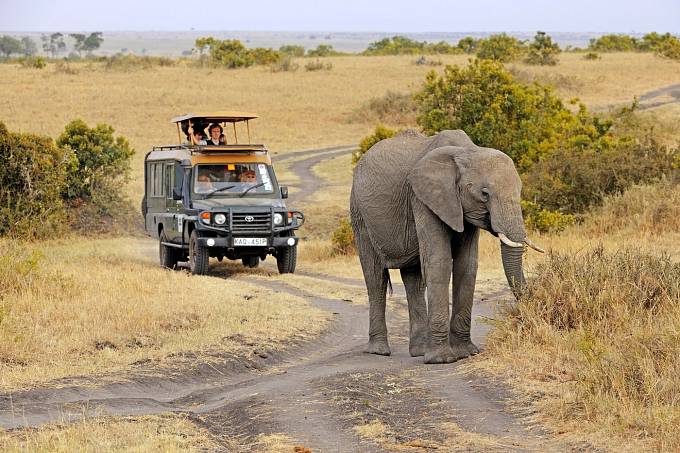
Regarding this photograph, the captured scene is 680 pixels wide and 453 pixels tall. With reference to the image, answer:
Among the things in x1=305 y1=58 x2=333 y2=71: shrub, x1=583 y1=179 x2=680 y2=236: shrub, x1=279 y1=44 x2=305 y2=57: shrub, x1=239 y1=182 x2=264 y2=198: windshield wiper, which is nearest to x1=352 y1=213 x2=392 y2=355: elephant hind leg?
x1=239 y1=182 x2=264 y2=198: windshield wiper

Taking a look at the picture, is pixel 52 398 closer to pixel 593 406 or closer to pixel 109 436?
pixel 109 436

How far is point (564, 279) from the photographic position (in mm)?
10984

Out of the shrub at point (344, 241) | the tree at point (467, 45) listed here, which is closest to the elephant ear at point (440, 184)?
the shrub at point (344, 241)

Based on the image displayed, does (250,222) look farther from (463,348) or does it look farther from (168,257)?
(463,348)

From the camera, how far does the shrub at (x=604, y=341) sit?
807 cm

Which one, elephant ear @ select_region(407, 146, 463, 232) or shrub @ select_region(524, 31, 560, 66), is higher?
elephant ear @ select_region(407, 146, 463, 232)

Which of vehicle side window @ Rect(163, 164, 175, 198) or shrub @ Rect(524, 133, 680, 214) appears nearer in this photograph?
vehicle side window @ Rect(163, 164, 175, 198)

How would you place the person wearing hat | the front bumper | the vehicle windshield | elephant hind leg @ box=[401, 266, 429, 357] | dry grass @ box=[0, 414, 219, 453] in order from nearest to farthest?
1. dry grass @ box=[0, 414, 219, 453]
2. elephant hind leg @ box=[401, 266, 429, 357]
3. the front bumper
4. the vehicle windshield
5. the person wearing hat

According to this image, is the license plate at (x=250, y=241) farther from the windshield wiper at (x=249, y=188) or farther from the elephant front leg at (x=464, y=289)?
the elephant front leg at (x=464, y=289)

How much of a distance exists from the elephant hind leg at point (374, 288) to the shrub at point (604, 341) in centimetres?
132

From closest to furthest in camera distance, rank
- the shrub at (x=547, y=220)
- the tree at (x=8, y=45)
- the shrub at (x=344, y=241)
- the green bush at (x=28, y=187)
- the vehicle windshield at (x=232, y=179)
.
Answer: the vehicle windshield at (x=232, y=179) < the shrub at (x=547, y=220) < the shrub at (x=344, y=241) < the green bush at (x=28, y=187) < the tree at (x=8, y=45)

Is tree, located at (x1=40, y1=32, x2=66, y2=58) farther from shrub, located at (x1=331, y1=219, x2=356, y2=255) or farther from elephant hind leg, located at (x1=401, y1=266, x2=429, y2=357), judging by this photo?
elephant hind leg, located at (x1=401, y1=266, x2=429, y2=357)

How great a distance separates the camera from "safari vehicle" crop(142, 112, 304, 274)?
18.8 m

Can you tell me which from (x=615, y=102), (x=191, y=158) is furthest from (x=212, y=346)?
(x=615, y=102)
